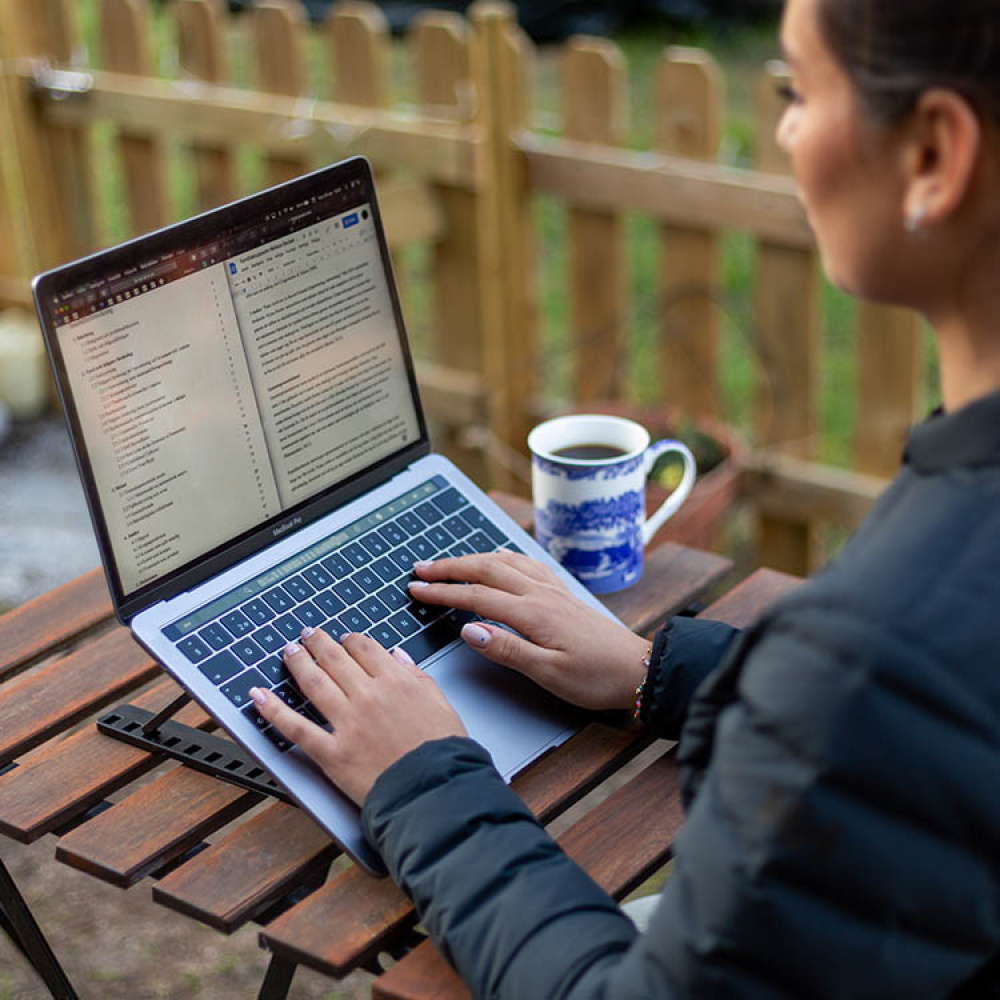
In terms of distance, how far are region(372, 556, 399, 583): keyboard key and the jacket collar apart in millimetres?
657

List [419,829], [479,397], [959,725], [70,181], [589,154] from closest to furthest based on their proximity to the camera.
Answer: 1. [959,725]
2. [419,829]
3. [589,154]
4. [479,397]
5. [70,181]

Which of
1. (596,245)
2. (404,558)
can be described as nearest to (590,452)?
(404,558)

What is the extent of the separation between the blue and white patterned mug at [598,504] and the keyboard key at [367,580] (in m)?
0.28

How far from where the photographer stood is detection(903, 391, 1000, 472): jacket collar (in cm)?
96

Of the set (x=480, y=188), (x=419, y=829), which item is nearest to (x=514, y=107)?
(x=480, y=188)

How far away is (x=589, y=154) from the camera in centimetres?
333

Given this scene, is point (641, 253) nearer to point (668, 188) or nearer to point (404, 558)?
point (668, 188)

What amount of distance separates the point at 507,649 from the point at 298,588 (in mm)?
221

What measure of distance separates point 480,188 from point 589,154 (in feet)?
0.92

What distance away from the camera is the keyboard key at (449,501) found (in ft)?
5.39

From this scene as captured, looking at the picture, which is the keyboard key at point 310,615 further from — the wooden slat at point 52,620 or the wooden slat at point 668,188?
the wooden slat at point 668,188

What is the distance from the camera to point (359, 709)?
1283 mm

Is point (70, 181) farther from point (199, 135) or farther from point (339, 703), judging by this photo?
point (339, 703)

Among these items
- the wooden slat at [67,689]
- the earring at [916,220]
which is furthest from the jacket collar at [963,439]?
the wooden slat at [67,689]
